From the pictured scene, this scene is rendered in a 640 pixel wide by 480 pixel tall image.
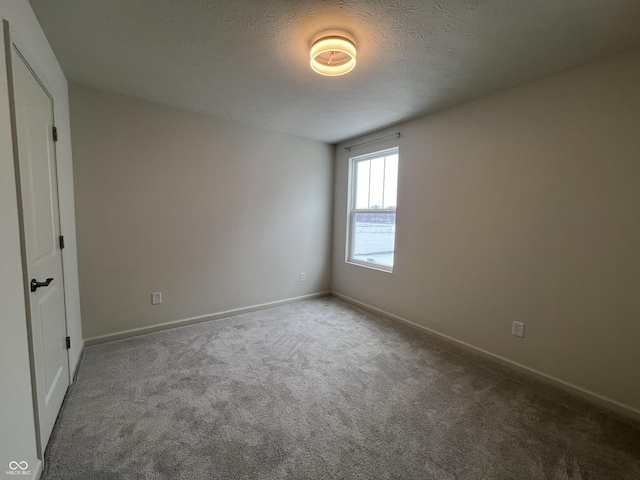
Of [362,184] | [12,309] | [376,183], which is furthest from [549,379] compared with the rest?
[12,309]

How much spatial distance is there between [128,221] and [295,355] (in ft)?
6.97

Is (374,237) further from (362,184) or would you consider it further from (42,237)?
(42,237)

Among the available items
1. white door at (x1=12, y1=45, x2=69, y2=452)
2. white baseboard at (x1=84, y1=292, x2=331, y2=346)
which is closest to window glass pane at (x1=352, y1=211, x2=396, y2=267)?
white baseboard at (x1=84, y1=292, x2=331, y2=346)

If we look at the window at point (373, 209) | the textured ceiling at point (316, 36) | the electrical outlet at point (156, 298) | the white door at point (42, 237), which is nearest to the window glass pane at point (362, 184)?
the window at point (373, 209)

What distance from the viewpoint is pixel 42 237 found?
158 centimetres

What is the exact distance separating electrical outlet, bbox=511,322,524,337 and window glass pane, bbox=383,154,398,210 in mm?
1780

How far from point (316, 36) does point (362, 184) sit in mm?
2432

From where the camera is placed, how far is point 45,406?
1.49 metres

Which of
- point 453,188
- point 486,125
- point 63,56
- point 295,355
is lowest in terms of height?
point 295,355

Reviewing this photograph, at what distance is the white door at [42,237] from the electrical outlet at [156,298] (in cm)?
96

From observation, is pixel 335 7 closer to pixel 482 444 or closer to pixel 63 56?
pixel 63 56

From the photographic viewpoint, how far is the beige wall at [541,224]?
6.08 feet

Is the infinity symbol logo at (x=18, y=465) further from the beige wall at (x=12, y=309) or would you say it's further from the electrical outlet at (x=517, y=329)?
the electrical outlet at (x=517, y=329)

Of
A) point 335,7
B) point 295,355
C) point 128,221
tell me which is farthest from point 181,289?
point 335,7
